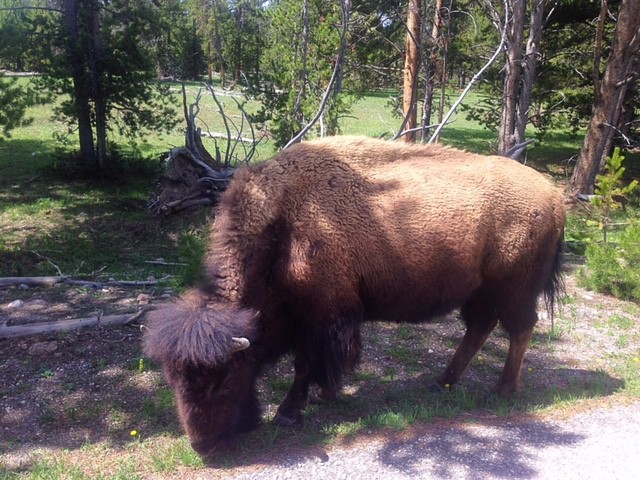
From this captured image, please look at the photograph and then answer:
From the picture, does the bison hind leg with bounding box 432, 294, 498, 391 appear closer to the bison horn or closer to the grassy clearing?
the grassy clearing

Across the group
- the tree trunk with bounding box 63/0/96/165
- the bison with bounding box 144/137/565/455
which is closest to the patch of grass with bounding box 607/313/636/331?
the bison with bounding box 144/137/565/455

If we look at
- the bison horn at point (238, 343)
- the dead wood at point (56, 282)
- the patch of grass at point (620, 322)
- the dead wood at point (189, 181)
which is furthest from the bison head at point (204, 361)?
the dead wood at point (189, 181)

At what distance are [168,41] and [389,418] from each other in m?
14.4

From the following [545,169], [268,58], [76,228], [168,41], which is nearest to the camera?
[76,228]

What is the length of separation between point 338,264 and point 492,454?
177cm

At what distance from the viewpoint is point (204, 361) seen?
3852mm

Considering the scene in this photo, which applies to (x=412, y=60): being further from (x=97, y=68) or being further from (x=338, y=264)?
(x=338, y=264)

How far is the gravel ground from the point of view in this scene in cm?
396

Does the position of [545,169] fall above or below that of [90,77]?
below

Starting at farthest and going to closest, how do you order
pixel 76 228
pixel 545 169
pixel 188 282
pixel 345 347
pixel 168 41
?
1. pixel 545 169
2. pixel 168 41
3. pixel 76 228
4. pixel 188 282
5. pixel 345 347

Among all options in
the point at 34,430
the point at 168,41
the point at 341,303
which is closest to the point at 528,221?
the point at 341,303

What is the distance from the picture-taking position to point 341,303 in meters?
4.63

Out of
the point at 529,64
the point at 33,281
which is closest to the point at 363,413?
the point at 33,281

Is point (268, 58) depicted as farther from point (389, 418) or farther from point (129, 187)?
point (389, 418)
